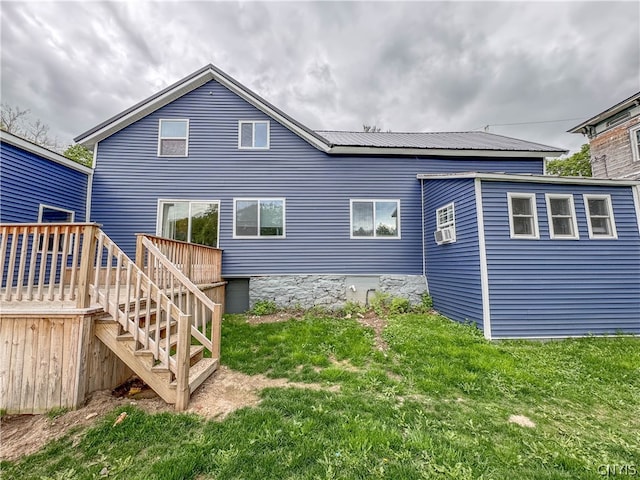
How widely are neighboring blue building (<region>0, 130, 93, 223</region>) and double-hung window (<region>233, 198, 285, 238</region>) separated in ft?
15.0

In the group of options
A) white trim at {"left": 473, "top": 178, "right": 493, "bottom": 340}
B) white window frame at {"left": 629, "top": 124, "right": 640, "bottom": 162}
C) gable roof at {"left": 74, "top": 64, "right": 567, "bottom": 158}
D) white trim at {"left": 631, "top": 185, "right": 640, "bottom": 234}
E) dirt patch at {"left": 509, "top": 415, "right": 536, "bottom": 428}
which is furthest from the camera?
white window frame at {"left": 629, "top": 124, "right": 640, "bottom": 162}

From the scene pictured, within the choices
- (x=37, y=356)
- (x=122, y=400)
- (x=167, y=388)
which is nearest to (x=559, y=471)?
(x=167, y=388)

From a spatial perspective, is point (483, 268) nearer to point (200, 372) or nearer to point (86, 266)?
point (200, 372)

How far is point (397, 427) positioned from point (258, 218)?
708 centimetres

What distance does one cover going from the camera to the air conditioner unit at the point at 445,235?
6.97 m

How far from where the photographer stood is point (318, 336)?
5688 mm

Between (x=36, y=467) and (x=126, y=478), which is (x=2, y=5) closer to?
(x=36, y=467)

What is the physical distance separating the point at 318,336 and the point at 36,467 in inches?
167

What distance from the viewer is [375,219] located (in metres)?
8.80

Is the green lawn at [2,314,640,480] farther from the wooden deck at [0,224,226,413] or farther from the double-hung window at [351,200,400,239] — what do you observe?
the double-hung window at [351,200,400,239]

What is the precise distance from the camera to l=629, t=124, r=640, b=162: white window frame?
11273mm

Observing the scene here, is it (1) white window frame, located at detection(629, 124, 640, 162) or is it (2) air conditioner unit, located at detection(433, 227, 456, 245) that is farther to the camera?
(1) white window frame, located at detection(629, 124, 640, 162)

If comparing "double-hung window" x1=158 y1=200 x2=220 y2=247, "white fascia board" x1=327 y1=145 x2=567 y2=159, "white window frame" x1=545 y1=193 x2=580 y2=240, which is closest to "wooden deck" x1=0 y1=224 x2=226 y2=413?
"double-hung window" x1=158 y1=200 x2=220 y2=247

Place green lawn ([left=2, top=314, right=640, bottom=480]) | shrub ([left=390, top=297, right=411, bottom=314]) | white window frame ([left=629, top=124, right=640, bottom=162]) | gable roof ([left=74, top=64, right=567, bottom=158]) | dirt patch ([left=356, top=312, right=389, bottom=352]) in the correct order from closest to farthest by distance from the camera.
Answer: green lawn ([left=2, top=314, right=640, bottom=480]) → dirt patch ([left=356, top=312, right=389, bottom=352]) → shrub ([left=390, top=297, right=411, bottom=314]) → gable roof ([left=74, top=64, right=567, bottom=158]) → white window frame ([left=629, top=124, right=640, bottom=162])
